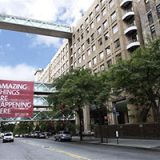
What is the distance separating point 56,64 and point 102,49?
40380 millimetres

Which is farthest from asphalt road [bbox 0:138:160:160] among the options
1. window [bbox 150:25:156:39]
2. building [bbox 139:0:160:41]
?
window [bbox 150:25:156:39]

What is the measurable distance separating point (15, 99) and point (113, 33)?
2196 centimetres

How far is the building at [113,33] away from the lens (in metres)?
41.2

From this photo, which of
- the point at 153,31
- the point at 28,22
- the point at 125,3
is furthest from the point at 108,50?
the point at 28,22

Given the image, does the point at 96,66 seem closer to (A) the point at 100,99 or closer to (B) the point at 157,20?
(B) the point at 157,20

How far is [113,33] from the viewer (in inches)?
1929

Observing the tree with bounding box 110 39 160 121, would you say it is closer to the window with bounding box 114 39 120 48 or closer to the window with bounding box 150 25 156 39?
the window with bounding box 150 25 156 39

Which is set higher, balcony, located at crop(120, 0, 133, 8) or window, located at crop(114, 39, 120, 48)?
balcony, located at crop(120, 0, 133, 8)

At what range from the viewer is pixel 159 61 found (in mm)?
21031

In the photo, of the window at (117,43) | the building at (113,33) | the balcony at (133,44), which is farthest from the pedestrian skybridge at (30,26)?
the balcony at (133,44)

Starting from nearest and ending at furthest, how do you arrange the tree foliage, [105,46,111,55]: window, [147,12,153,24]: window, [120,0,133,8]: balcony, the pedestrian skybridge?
the tree foliage
[147,12,153,24]: window
[120,0,133,8]: balcony
[105,46,111,55]: window
the pedestrian skybridge

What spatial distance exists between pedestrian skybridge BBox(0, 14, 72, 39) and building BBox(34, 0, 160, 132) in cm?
558

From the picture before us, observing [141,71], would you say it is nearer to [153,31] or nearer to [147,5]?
[153,31]

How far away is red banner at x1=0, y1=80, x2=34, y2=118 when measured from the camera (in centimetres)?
3894
